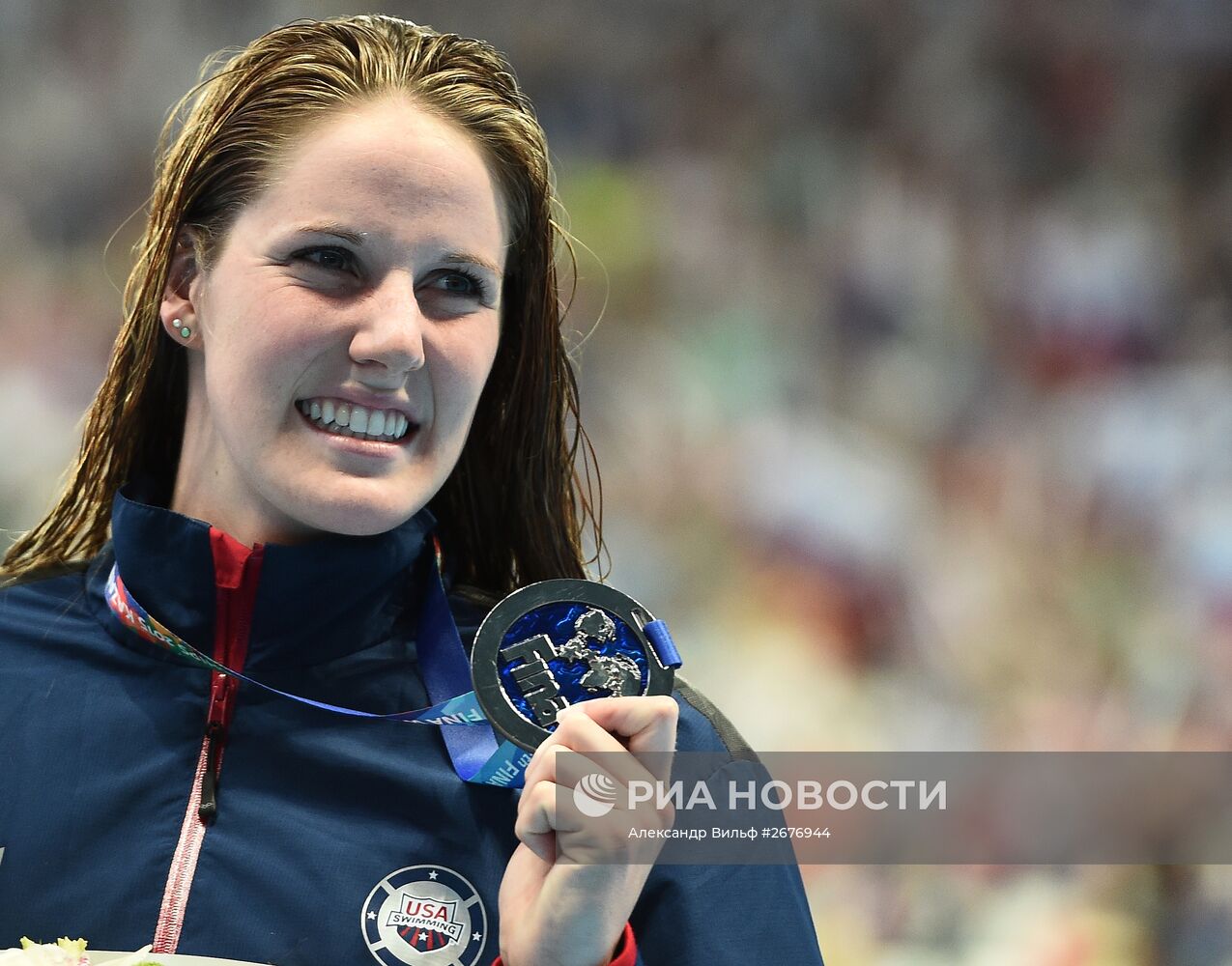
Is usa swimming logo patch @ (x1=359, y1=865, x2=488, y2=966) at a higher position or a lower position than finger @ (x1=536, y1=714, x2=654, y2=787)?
lower

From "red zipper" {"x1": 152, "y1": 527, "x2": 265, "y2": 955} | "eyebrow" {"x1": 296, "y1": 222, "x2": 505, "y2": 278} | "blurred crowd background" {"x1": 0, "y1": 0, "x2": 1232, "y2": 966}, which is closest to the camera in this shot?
"red zipper" {"x1": 152, "y1": 527, "x2": 265, "y2": 955}

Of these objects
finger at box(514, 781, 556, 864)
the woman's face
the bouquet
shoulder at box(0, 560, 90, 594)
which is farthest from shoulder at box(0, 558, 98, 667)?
finger at box(514, 781, 556, 864)

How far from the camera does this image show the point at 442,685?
1.70 m

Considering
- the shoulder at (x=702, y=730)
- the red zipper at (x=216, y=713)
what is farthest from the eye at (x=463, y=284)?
the shoulder at (x=702, y=730)

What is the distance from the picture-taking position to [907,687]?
3.62 m

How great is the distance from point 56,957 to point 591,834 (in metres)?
0.48

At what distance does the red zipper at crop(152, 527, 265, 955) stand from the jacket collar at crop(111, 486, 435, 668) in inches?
0.4

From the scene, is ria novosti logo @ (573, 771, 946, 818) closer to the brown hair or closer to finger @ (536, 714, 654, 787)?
finger @ (536, 714, 654, 787)

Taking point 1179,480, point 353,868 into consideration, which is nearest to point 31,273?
point 353,868

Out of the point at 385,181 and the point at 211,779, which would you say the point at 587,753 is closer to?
the point at 211,779

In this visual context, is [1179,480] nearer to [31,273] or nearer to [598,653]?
[598,653]

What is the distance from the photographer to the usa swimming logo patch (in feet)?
4.90

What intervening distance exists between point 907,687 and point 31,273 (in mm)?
2481

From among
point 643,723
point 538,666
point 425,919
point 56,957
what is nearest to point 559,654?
point 538,666
